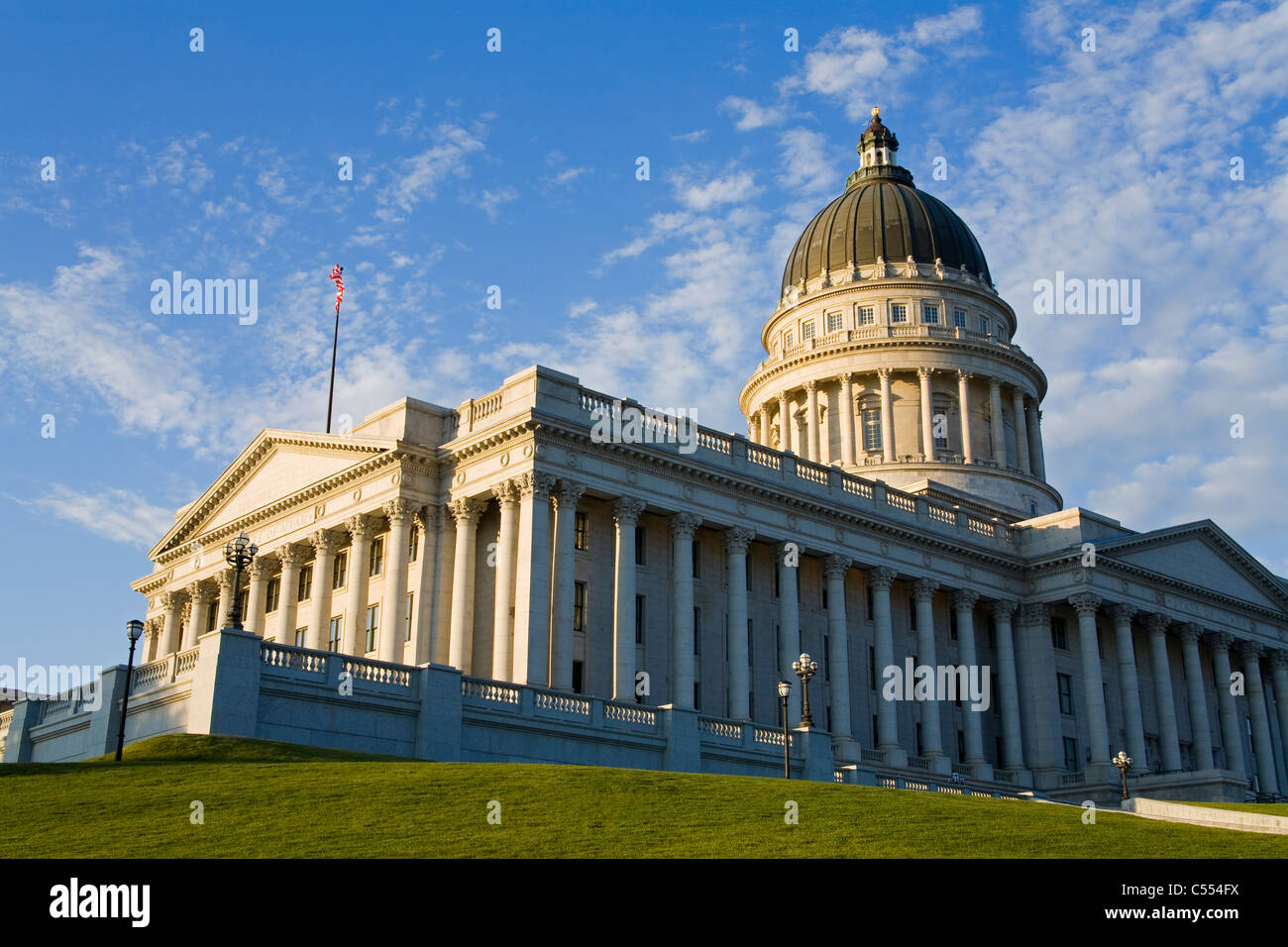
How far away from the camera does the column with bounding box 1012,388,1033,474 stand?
3324 inches

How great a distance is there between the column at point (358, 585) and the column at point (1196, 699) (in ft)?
132

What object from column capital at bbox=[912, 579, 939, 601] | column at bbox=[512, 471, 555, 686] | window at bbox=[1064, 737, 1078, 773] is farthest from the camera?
window at bbox=[1064, 737, 1078, 773]

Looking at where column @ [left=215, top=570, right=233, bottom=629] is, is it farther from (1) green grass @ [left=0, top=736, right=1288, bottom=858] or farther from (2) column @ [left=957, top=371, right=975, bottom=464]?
(2) column @ [left=957, top=371, right=975, bottom=464]

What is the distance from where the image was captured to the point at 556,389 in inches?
1978

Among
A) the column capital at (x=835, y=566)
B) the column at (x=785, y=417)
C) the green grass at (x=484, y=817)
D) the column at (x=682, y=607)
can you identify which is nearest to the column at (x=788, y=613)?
the column capital at (x=835, y=566)

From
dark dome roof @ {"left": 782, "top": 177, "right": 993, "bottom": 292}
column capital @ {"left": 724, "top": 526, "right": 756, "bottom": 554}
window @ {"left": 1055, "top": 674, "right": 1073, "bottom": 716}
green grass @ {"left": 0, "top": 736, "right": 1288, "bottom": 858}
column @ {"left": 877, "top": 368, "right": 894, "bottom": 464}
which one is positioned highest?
dark dome roof @ {"left": 782, "top": 177, "right": 993, "bottom": 292}

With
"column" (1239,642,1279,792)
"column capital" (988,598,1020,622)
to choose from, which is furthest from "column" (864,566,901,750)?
"column" (1239,642,1279,792)

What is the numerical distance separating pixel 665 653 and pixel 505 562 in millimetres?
7802

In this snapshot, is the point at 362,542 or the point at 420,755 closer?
the point at 420,755

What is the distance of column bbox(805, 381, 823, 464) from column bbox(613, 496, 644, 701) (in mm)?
32460
